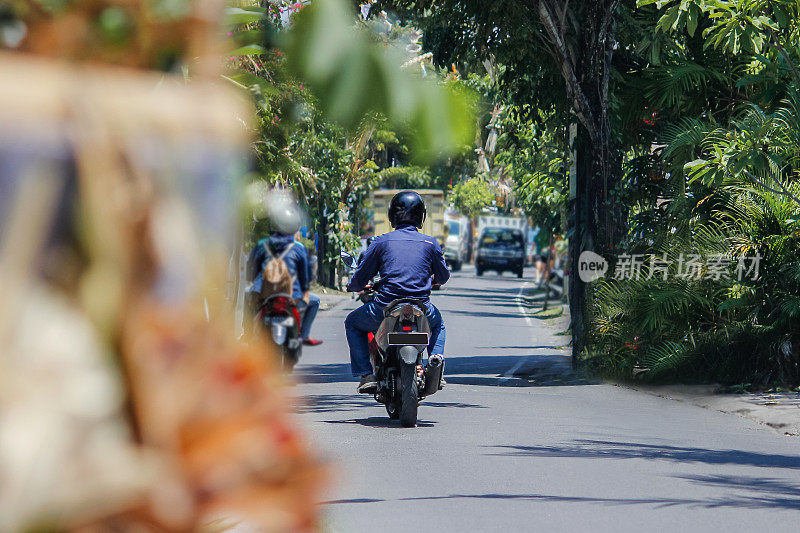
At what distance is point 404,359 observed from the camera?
29.7 feet

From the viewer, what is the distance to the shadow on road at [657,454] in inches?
320

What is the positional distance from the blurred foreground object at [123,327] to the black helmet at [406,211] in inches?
321

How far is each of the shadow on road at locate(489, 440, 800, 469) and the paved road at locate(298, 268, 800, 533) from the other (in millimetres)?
13

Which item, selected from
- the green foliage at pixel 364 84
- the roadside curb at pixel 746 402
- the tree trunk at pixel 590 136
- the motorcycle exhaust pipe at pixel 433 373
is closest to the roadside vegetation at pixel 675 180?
the tree trunk at pixel 590 136

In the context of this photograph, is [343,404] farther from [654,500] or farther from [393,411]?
[654,500]

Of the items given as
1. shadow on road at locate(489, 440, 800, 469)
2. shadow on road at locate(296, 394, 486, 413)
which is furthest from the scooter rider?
shadow on road at locate(489, 440, 800, 469)

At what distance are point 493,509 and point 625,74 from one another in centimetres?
991

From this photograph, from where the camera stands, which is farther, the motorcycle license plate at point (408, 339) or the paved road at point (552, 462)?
the motorcycle license plate at point (408, 339)

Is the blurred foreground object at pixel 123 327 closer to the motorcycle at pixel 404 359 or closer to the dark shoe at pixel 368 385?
the motorcycle at pixel 404 359

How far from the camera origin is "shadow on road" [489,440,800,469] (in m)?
8.12

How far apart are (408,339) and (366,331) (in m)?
0.73

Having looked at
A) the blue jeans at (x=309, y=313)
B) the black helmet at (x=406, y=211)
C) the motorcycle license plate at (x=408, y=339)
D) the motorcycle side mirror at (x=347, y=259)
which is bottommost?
the motorcycle license plate at (x=408, y=339)

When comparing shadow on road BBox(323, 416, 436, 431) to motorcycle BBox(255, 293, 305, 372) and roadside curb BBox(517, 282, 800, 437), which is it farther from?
roadside curb BBox(517, 282, 800, 437)

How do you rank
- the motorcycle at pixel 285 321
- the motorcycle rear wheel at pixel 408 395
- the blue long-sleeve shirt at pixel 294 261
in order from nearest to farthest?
the blue long-sleeve shirt at pixel 294 261, the motorcycle at pixel 285 321, the motorcycle rear wheel at pixel 408 395
